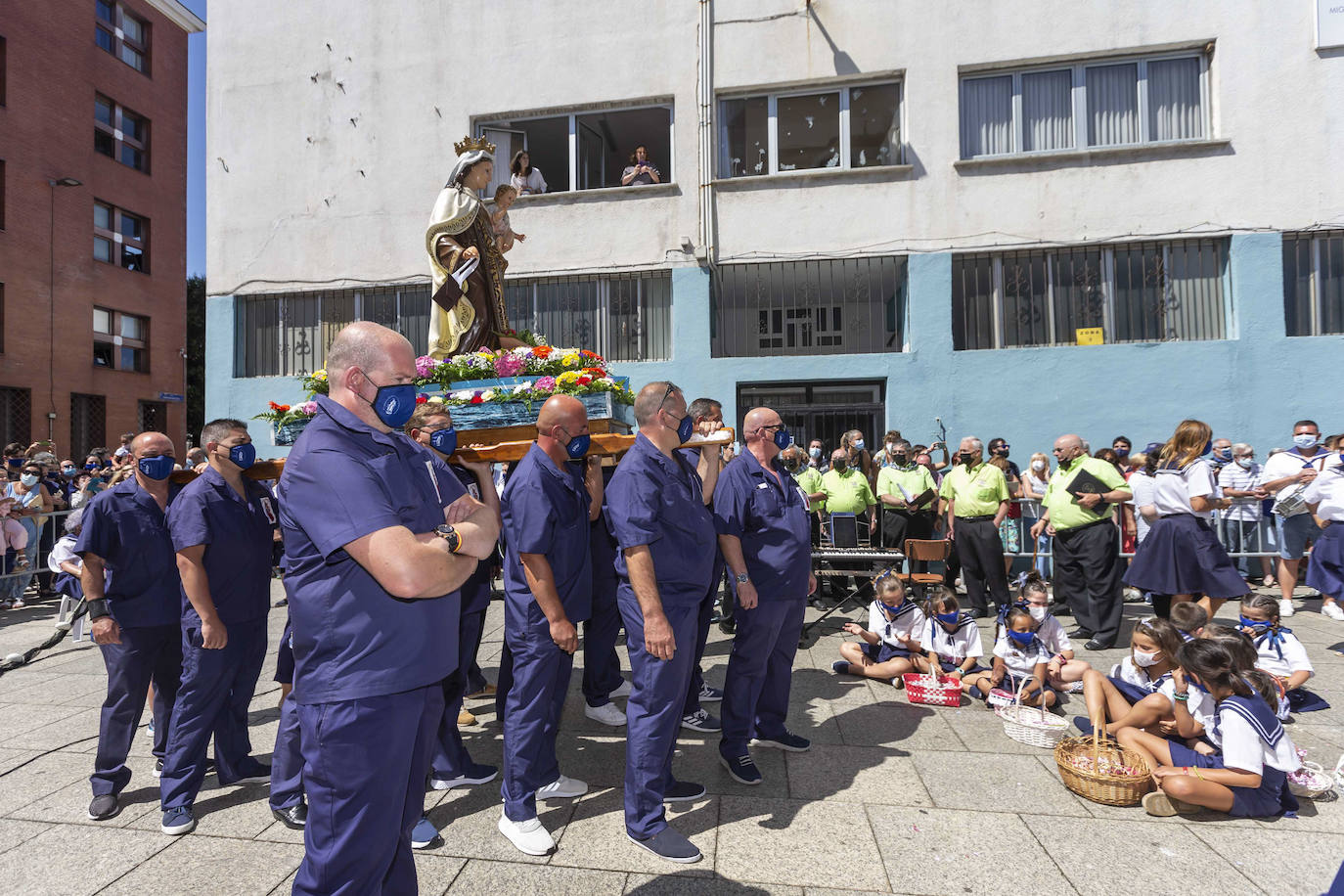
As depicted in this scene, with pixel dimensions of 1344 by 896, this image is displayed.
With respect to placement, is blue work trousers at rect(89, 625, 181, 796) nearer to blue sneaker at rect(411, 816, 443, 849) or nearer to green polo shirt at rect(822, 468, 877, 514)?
blue sneaker at rect(411, 816, 443, 849)

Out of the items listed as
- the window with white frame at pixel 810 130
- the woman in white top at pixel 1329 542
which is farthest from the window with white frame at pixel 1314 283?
the window with white frame at pixel 810 130

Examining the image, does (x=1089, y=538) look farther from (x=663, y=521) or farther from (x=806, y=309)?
(x=806, y=309)

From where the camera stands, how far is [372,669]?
2.00 meters

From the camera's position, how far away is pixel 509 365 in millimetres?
4883

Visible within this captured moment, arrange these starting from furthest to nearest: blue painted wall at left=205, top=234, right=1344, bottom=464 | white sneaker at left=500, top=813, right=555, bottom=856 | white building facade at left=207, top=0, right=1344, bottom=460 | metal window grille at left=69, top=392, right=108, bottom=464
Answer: metal window grille at left=69, top=392, right=108, bottom=464
white building facade at left=207, top=0, right=1344, bottom=460
blue painted wall at left=205, top=234, right=1344, bottom=464
white sneaker at left=500, top=813, right=555, bottom=856

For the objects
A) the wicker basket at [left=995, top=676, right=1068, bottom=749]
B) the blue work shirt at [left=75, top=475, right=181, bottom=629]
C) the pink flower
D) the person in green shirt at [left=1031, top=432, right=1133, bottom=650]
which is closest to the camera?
the blue work shirt at [left=75, top=475, right=181, bottom=629]

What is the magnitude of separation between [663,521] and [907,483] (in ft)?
19.8

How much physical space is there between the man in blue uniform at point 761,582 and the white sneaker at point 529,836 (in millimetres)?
1126

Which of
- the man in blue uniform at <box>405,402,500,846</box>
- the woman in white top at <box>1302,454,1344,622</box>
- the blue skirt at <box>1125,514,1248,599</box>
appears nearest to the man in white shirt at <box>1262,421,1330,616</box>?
the woman in white top at <box>1302,454,1344,622</box>

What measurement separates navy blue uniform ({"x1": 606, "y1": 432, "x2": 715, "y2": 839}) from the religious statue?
8.74 ft

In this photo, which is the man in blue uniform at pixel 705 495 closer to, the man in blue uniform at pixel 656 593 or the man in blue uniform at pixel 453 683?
the man in blue uniform at pixel 656 593

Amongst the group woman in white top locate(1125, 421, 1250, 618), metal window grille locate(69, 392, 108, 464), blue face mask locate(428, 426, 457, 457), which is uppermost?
metal window grille locate(69, 392, 108, 464)

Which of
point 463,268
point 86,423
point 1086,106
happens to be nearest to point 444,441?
point 463,268

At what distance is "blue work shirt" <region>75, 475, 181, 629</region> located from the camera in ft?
12.2
